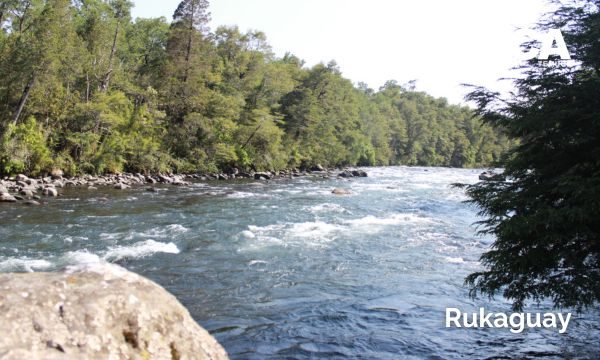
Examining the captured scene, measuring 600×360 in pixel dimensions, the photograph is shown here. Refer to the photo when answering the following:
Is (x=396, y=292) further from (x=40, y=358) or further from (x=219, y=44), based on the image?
(x=219, y=44)

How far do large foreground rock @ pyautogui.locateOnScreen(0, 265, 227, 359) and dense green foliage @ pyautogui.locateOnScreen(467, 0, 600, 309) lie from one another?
173 inches

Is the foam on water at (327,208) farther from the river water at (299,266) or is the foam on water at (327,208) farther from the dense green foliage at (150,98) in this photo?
the dense green foliage at (150,98)

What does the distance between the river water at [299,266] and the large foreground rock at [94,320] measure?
52.5 inches

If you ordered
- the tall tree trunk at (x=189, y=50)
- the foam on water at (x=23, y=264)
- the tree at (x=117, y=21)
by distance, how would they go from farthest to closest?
the tall tree trunk at (x=189, y=50) < the tree at (x=117, y=21) < the foam on water at (x=23, y=264)

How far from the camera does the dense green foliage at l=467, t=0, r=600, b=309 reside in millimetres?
5395

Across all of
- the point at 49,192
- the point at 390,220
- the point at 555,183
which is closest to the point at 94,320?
the point at 555,183

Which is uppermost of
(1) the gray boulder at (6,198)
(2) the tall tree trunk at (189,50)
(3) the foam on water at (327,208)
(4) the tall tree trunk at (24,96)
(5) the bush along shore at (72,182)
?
(2) the tall tree trunk at (189,50)

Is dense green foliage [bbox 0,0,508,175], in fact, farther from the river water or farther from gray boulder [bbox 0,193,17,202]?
gray boulder [bbox 0,193,17,202]

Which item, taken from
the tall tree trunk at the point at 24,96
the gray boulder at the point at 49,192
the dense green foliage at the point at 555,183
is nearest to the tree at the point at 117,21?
the tall tree trunk at the point at 24,96

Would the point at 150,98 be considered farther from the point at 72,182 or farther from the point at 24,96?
the point at 72,182

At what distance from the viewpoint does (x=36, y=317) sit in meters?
2.70

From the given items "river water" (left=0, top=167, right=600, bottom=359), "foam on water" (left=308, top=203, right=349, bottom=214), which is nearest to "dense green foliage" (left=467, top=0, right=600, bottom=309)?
"river water" (left=0, top=167, right=600, bottom=359)

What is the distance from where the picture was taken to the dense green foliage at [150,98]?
81.0 feet

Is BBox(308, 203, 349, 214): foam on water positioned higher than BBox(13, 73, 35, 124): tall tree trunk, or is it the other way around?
BBox(13, 73, 35, 124): tall tree trunk
